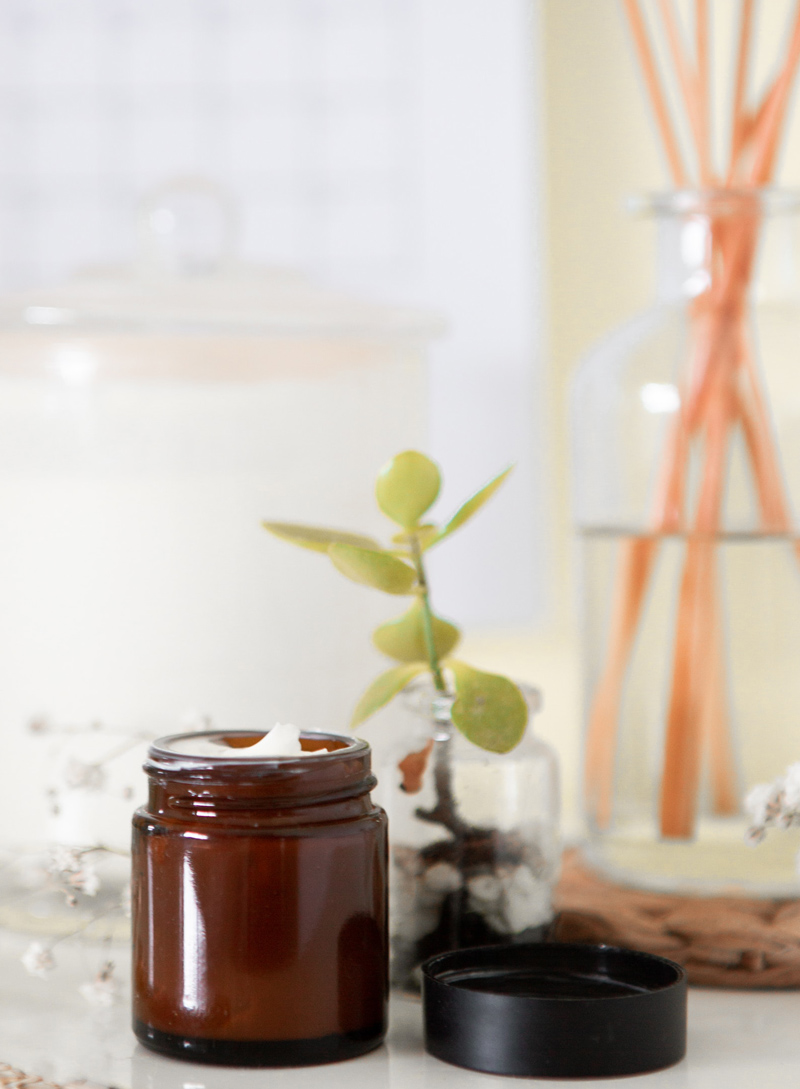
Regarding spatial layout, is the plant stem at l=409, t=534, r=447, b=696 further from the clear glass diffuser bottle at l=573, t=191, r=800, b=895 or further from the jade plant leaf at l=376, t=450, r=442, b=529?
the clear glass diffuser bottle at l=573, t=191, r=800, b=895

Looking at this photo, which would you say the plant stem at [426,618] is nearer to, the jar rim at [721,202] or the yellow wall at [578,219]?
the jar rim at [721,202]

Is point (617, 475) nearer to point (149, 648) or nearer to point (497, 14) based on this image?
point (149, 648)

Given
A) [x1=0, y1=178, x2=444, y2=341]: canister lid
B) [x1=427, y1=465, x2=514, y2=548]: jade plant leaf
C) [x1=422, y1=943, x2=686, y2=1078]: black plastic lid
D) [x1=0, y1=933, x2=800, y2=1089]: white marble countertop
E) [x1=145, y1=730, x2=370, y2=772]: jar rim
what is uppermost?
[x1=0, y1=178, x2=444, y2=341]: canister lid

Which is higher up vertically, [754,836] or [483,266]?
[483,266]

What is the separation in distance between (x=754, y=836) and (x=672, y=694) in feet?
0.51

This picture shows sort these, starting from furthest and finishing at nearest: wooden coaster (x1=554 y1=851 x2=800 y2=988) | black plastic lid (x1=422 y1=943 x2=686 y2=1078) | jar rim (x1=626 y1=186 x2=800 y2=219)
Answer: jar rim (x1=626 y1=186 x2=800 y2=219), wooden coaster (x1=554 y1=851 x2=800 y2=988), black plastic lid (x1=422 y1=943 x2=686 y2=1078)

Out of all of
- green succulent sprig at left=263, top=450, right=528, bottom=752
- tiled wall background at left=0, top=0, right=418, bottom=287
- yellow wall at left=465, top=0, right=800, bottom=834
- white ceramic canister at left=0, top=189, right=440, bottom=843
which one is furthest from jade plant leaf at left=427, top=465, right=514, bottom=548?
tiled wall background at left=0, top=0, right=418, bottom=287

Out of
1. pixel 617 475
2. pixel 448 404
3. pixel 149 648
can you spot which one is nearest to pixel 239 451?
pixel 149 648

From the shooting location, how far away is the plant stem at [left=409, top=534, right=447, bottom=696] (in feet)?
1.52

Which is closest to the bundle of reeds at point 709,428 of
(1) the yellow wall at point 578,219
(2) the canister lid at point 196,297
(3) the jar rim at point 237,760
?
(2) the canister lid at point 196,297

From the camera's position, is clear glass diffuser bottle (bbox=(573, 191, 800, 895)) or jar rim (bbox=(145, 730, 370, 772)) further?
clear glass diffuser bottle (bbox=(573, 191, 800, 895))

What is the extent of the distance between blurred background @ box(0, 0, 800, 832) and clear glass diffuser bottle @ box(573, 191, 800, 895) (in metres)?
0.43

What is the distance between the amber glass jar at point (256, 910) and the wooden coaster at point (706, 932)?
13 centimetres

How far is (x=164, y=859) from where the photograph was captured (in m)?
0.41
